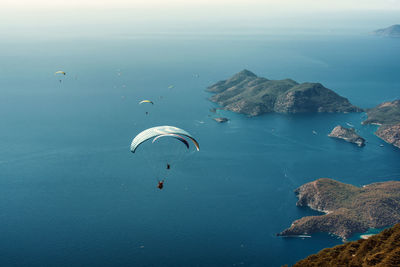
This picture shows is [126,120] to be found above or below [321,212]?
above

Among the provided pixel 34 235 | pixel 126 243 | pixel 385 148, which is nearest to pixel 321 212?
pixel 126 243

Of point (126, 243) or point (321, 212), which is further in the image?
point (321, 212)

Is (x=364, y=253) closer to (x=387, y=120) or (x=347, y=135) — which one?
(x=347, y=135)

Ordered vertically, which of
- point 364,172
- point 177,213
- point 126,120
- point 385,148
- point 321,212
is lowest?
point 321,212

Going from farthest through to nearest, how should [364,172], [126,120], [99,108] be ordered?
[99,108]
[126,120]
[364,172]

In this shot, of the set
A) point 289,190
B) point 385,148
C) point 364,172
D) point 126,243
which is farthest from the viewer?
point 385,148

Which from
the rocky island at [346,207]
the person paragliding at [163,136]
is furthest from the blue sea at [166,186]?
the person paragliding at [163,136]

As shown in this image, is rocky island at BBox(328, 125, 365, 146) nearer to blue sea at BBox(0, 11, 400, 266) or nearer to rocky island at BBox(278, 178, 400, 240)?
blue sea at BBox(0, 11, 400, 266)

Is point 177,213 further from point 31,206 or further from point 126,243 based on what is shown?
point 31,206
